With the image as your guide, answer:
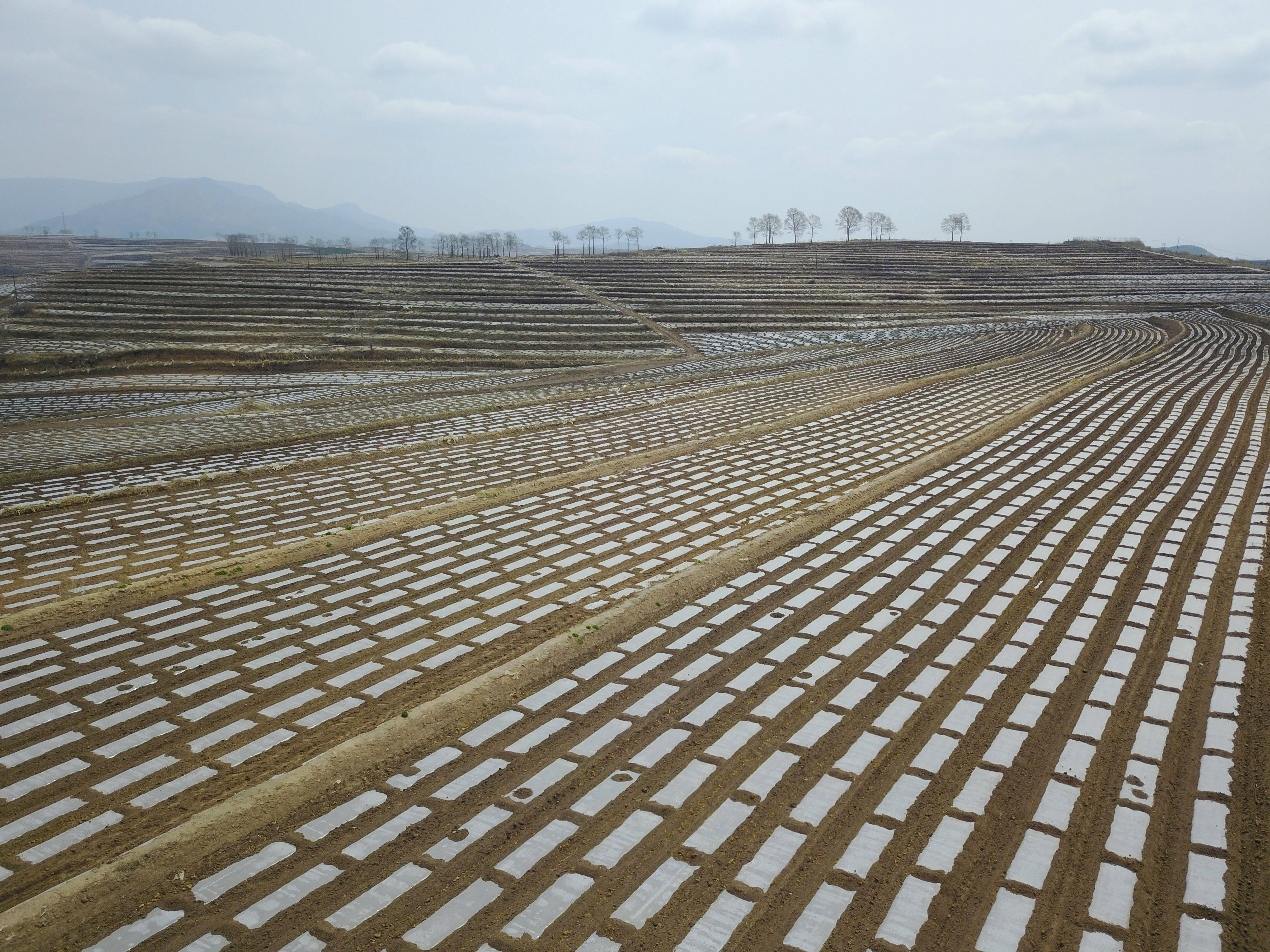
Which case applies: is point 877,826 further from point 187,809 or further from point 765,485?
point 765,485

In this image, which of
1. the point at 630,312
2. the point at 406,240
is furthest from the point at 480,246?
the point at 630,312

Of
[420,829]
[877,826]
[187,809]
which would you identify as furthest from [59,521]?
[877,826]

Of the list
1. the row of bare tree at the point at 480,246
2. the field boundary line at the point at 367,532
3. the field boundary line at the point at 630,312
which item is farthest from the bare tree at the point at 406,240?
the field boundary line at the point at 367,532

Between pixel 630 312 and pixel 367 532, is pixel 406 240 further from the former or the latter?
pixel 367 532

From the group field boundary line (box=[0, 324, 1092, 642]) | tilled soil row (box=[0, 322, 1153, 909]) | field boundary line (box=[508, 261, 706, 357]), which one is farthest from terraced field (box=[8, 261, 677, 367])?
tilled soil row (box=[0, 322, 1153, 909])

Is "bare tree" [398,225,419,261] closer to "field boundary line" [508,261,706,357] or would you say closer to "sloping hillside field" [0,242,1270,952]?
"field boundary line" [508,261,706,357]

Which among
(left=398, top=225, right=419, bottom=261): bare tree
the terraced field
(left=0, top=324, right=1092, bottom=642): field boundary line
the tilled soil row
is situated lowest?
the tilled soil row

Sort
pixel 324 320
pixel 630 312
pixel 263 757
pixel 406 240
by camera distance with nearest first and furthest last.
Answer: pixel 263 757 → pixel 324 320 → pixel 630 312 → pixel 406 240

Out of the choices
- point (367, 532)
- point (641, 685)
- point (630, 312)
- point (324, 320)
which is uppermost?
point (630, 312)

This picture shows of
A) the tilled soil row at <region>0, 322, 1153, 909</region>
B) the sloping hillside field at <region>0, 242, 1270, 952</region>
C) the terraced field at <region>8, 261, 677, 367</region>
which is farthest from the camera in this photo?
the terraced field at <region>8, 261, 677, 367</region>
